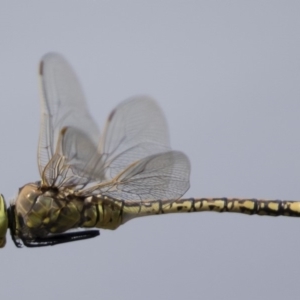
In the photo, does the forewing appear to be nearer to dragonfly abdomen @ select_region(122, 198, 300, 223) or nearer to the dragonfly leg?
dragonfly abdomen @ select_region(122, 198, 300, 223)

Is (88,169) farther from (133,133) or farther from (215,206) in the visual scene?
(215,206)

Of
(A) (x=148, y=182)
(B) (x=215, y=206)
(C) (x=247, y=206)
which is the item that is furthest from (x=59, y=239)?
(C) (x=247, y=206)

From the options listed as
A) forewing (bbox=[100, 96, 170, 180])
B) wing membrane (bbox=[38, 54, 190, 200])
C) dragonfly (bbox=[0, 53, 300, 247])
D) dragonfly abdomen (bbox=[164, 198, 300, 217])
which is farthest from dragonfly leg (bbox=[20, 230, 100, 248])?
dragonfly abdomen (bbox=[164, 198, 300, 217])

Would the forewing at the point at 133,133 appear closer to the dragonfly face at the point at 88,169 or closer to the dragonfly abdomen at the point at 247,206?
the dragonfly face at the point at 88,169

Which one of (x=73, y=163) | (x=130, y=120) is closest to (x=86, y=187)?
(x=73, y=163)

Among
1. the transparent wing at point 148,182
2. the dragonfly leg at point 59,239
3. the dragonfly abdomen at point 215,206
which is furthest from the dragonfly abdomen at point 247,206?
the dragonfly leg at point 59,239

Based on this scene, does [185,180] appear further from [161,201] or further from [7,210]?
[7,210]
